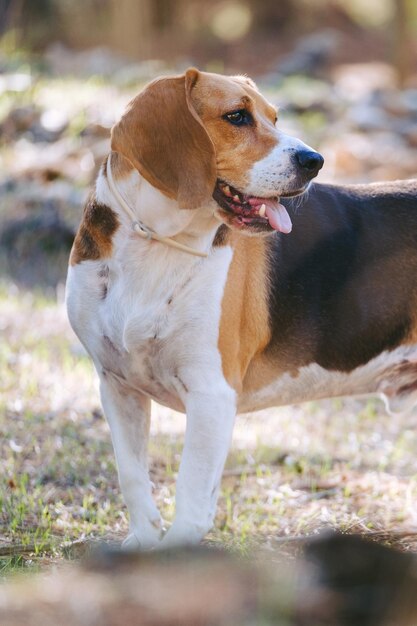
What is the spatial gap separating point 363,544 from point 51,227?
23.8ft

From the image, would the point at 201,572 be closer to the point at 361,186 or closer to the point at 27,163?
the point at 361,186

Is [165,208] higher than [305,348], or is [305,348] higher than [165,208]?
[165,208]

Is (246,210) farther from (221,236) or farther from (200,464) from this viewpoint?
(200,464)

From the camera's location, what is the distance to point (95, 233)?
4.05 metres

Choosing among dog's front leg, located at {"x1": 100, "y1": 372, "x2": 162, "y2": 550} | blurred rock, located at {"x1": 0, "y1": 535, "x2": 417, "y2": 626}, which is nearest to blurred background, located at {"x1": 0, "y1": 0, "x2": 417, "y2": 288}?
dog's front leg, located at {"x1": 100, "y1": 372, "x2": 162, "y2": 550}

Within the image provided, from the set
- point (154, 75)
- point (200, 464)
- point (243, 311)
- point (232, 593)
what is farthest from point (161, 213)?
point (154, 75)

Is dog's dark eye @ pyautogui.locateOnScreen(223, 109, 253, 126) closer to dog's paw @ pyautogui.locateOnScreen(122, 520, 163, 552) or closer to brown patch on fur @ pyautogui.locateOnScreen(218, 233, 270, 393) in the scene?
brown patch on fur @ pyautogui.locateOnScreen(218, 233, 270, 393)

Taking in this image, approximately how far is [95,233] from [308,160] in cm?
89

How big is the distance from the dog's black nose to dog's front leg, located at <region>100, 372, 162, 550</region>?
1179 millimetres

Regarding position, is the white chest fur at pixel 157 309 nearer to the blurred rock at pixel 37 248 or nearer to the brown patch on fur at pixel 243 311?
the brown patch on fur at pixel 243 311

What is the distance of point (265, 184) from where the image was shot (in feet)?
12.6

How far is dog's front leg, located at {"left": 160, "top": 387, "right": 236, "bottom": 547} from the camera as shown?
386 cm

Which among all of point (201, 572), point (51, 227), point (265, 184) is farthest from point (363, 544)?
point (51, 227)

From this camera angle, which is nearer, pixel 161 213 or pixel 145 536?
pixel 161 213
